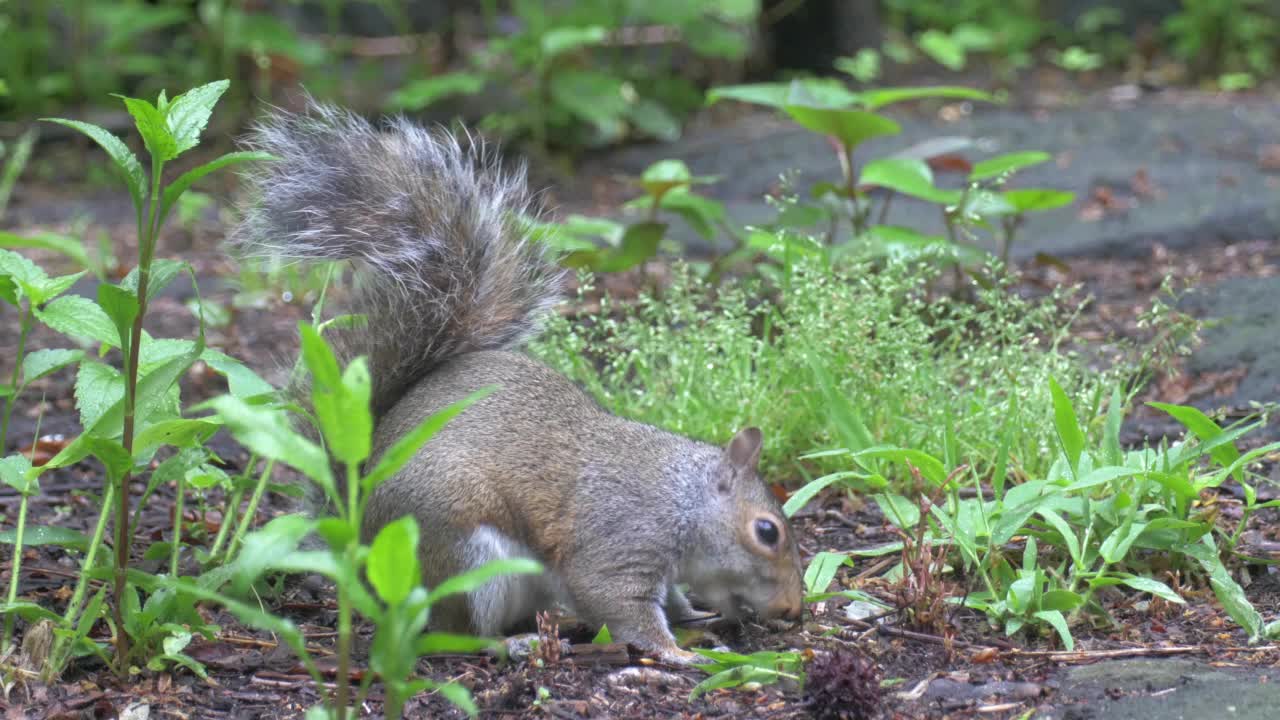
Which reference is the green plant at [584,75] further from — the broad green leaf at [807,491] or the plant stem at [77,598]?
the plant stem at [77,598]

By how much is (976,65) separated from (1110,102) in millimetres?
1721

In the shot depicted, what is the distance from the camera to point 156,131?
228 centimetres

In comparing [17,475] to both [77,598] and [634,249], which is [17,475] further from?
[634,249]

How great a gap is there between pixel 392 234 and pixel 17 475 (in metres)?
0.95

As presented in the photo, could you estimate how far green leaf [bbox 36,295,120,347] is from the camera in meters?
2.48

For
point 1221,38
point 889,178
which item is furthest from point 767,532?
point 1221,38

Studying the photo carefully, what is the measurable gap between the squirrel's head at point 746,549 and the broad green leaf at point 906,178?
161 cm

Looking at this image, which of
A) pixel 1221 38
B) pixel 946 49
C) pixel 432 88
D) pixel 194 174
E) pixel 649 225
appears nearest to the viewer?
pixel 194 174

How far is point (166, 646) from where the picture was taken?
2.57m

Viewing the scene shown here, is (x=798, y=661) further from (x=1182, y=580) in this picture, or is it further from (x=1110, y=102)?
(x=1110, y=102)

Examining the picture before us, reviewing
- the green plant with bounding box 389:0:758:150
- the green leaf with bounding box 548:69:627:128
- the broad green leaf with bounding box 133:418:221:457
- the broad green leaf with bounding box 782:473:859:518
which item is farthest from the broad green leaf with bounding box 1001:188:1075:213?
the green leaf with bounding box 548:69:627:128

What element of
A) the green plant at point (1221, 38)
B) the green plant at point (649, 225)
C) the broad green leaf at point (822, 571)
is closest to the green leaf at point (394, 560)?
the broad green leaf at point (822, 571)

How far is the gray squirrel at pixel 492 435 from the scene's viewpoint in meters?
2.84

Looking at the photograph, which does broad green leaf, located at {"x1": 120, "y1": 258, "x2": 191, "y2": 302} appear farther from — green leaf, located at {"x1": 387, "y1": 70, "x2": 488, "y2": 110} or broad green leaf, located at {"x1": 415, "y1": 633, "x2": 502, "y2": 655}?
green leaf, located at {"x1": 387, "y1": 70, "x2": 488, "y2": 110}
